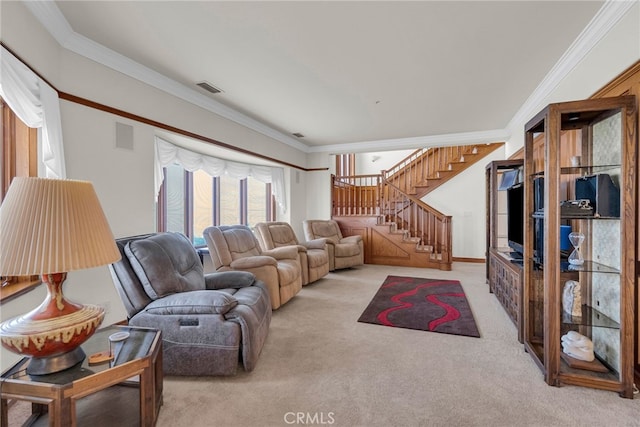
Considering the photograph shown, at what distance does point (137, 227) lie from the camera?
2936 mm

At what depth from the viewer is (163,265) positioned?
2211 mm

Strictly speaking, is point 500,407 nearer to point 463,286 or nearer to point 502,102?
point 463,286

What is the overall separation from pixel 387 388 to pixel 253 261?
1885 mm

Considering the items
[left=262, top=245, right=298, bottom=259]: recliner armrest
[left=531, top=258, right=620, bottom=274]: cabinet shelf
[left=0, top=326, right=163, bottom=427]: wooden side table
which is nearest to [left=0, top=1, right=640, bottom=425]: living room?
[left=0, top=326, right=163, bottom=427]: wooden side table

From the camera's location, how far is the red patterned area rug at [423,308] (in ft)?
9.91

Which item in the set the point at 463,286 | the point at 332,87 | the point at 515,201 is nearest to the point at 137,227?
the point at 332,87

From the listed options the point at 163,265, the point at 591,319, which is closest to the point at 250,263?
the point at 163,265

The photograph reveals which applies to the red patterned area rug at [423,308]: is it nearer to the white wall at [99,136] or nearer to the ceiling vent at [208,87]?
the white wall at [99,136]

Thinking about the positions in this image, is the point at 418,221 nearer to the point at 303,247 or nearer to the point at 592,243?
the point at 303,247

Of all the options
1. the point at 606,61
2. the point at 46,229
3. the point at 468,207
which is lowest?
the point at 46,229

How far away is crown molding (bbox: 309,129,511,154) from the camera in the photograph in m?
5.32

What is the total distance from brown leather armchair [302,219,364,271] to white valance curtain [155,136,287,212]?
32.4 inches

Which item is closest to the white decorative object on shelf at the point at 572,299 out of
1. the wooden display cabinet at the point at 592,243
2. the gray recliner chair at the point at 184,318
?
the wooden display cabinet at the point at 592,243

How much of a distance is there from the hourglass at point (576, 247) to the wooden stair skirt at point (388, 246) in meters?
3.62
